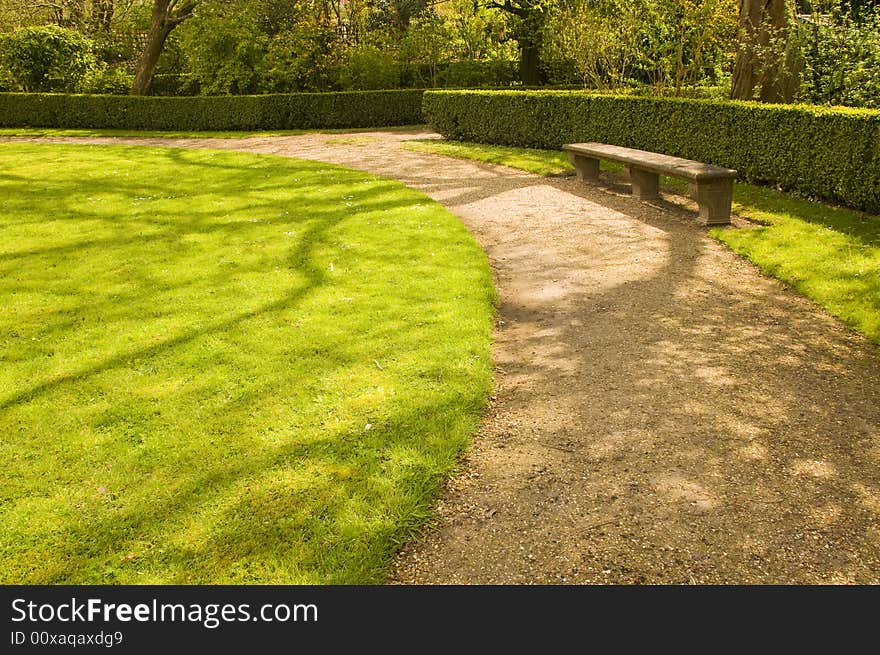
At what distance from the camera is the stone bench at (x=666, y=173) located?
9.09 m

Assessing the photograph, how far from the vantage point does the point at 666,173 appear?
9758mm

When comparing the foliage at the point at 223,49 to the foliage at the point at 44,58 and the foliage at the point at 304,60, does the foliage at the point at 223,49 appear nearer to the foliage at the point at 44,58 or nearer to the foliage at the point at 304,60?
the foliage at the point at 304,60

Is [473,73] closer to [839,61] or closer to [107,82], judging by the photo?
[107,82]

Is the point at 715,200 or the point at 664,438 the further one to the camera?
the point at 715,200

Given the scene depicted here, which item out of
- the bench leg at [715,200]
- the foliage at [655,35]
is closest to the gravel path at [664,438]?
the bench leg at [715,200]

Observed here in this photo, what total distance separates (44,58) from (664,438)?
92.0 feet

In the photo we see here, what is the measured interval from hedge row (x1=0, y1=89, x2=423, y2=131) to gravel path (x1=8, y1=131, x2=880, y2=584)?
17504 mm

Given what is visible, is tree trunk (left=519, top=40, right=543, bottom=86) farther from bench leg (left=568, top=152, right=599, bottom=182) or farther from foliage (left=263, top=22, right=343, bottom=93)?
bench leg (left=568, top=152, right=599, bottom=182)

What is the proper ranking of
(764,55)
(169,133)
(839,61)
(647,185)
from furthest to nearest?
(169,133) < (764,55) < (839,61) < (647,185)

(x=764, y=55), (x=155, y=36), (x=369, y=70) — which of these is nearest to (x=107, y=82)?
(x=155, y=36)

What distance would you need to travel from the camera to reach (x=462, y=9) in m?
27.4

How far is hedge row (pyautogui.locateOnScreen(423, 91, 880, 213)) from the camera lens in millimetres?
9344

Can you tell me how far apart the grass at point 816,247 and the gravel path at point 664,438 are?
10.6 inches
